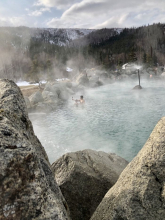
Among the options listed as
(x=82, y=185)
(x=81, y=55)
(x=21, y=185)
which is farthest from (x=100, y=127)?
(x=81, y=55)

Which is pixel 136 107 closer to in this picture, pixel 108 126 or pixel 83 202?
pixel 108 126

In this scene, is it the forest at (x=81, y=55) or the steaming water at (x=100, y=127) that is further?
the forest at (x=81, y=55)

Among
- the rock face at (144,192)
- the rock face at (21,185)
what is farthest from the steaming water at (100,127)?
the rock face at (21,185)

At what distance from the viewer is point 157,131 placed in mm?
2863

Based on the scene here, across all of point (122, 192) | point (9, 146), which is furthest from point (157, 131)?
point (9, 146)

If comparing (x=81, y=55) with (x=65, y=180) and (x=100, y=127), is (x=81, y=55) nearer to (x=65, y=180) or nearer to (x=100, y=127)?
(x=100, y=127)

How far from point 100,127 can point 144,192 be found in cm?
1184

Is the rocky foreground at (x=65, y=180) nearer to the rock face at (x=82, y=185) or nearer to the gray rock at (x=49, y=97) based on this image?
the rock face at (x=82, y=185)

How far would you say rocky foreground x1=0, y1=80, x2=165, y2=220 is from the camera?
148cm

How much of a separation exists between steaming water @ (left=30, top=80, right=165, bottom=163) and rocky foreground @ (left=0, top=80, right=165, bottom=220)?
19.4 feet

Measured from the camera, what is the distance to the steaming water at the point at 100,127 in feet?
36.3

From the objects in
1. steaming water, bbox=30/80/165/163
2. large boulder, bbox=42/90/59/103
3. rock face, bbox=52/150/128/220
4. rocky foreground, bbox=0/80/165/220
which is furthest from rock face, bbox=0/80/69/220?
large boulder, bbox=42/90/59/103

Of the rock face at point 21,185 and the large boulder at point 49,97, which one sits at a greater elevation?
the rock face at point 21,185

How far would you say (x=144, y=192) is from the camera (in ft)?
8.18
